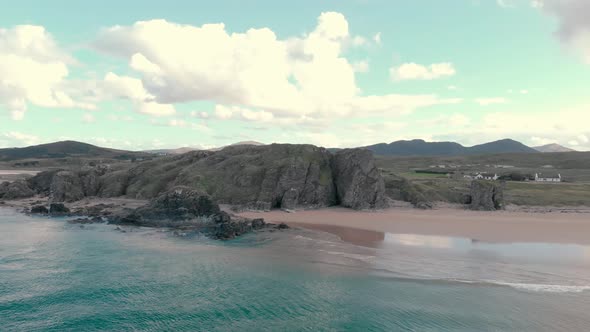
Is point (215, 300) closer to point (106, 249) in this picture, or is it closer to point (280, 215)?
point (106, 249)

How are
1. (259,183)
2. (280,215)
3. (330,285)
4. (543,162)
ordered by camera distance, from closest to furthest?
(330,285) < (280,215) < (259,183) < (543,162)

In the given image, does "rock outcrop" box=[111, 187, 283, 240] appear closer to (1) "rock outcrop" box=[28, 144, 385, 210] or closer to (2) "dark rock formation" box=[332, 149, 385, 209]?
(1) "rock outcrop" box=[28, 144, 385, 210]

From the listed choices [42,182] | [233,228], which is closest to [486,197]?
[233,228]

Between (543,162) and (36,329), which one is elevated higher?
(543,162)

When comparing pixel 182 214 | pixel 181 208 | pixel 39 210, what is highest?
pixel 181 208

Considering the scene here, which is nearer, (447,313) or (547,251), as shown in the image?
(447,313)

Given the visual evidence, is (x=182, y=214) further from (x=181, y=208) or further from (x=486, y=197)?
(x=486, y=197)

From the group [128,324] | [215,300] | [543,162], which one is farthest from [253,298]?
[543,162]

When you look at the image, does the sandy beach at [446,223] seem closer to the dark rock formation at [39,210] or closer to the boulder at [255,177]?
the boulder at [255,177]
